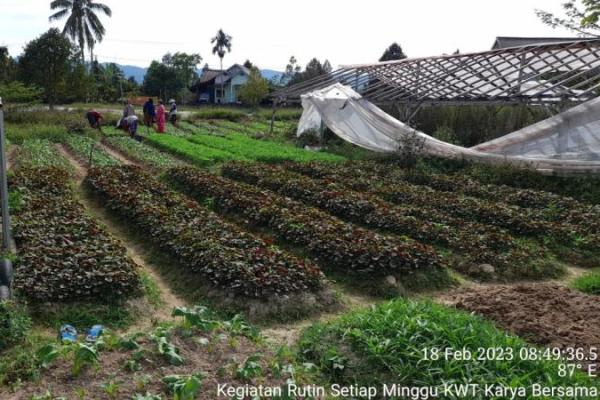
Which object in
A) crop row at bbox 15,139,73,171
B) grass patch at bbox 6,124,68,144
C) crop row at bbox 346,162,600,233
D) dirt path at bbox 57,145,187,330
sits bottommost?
dirt path at bbox 57,145,187,330

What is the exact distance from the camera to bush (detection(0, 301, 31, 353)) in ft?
16.0

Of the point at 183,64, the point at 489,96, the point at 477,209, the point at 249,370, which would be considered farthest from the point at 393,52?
the point at 249,370

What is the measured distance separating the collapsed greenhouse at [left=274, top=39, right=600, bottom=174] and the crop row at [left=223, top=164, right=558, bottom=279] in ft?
17.0

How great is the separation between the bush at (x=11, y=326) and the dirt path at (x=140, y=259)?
41.4 inches

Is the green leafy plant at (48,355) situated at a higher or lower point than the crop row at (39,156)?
lower

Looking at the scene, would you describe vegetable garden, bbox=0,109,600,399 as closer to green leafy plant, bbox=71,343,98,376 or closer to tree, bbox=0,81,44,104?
green leafy plant, bbox=71,343,98,376

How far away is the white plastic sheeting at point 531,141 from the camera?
42.7 ft

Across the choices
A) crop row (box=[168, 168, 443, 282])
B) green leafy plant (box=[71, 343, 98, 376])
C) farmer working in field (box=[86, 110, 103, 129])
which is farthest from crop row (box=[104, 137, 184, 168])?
green leafy plant (box=[71, 343, 98, 376])

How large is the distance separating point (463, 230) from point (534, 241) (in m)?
1.14

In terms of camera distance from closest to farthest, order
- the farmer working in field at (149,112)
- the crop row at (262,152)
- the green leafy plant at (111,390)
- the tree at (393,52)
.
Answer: the green leafy plant at (111,390), the crop row at (262,152), the farmer working in field at (149,112), the tree at (393,52)

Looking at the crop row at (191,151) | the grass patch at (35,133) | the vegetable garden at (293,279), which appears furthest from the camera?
the grass patch at (35,133)

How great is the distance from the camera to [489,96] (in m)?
16.1

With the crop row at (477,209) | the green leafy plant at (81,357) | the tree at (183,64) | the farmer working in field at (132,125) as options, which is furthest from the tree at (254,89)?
the green leafy plant at (81,357)

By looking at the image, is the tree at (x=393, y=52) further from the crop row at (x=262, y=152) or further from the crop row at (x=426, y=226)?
the crop row at (x=426, y=226)
